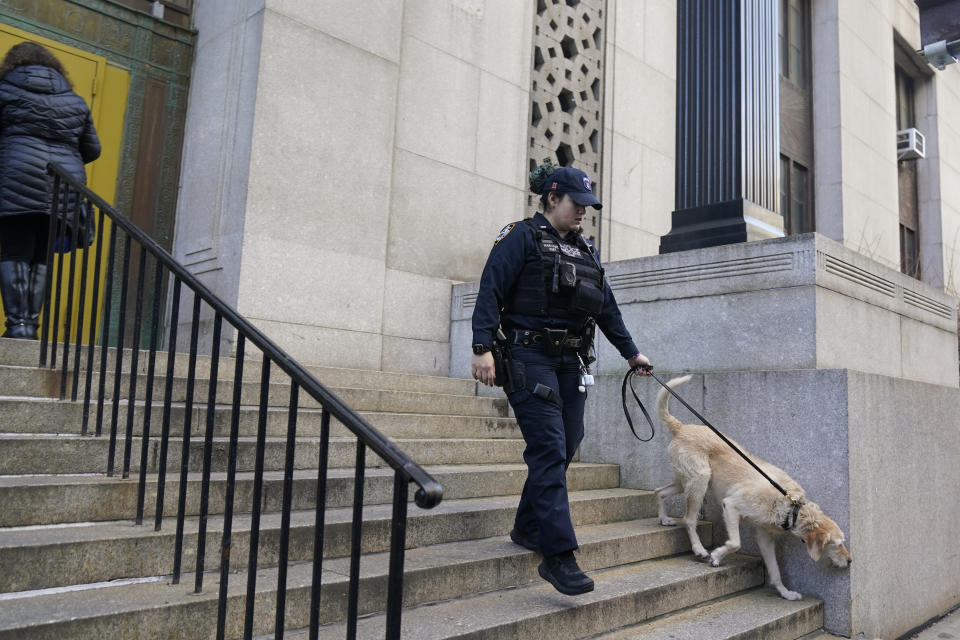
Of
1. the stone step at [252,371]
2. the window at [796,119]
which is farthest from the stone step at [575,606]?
the window at [796,119]

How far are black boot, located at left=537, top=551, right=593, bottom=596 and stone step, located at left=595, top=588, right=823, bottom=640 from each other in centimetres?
41

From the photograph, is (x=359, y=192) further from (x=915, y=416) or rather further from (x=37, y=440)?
(x=915, y=416)

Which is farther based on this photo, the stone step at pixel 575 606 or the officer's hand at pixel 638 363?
the officer's hand at pixel 638 363

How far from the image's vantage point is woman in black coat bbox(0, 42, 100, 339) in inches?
196

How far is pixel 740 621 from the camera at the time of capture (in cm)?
433

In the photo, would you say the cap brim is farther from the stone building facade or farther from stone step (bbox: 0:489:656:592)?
the stone building facade

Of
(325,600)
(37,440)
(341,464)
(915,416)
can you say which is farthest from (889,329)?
(37,440)

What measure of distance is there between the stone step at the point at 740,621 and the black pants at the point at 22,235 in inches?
171

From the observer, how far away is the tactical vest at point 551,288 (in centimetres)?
397

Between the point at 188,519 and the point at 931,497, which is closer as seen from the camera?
the point at 188,519

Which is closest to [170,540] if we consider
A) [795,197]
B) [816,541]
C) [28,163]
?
[28,163]

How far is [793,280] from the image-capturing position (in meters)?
5.38

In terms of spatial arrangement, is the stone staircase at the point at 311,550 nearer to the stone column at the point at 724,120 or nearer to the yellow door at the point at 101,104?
the yellow door at the point at 101,104

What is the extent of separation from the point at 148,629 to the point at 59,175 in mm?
2988
